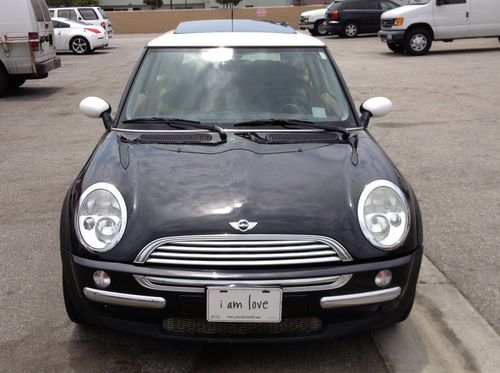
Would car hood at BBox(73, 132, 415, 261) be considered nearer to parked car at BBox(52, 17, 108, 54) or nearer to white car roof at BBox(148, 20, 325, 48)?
white car roof at BBox(148, 20, 325, 48)

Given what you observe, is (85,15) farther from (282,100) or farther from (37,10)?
(282,100)

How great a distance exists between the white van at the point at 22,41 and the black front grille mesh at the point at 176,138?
886 centimetres

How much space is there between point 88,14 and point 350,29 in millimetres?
11798

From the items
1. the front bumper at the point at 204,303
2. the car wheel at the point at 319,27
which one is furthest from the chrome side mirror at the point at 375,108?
the car wheel at the point at 319,27

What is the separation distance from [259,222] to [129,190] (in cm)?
68

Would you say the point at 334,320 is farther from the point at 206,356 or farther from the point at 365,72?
the point at 365,72

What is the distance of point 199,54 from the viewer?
3.88 m

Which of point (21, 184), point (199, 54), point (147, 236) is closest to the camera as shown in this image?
point (147, 236)

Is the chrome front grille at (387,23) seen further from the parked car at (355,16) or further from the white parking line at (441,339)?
the white parking line at (441,339)

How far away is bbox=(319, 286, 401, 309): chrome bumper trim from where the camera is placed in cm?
252

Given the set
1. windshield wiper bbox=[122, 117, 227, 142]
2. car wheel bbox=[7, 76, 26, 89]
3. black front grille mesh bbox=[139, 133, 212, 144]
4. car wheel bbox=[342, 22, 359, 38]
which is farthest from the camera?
car wheel bbox=[342, 22, 359, 38]

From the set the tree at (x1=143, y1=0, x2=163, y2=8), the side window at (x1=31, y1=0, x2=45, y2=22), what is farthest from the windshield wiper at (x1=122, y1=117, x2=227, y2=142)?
the tree at (x1=143, y1=0, x2=163, y2=8)

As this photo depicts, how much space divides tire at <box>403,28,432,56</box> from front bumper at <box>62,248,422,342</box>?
15602mm

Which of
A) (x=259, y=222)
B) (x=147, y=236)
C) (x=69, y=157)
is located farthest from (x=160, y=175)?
(x=69, y=157)
